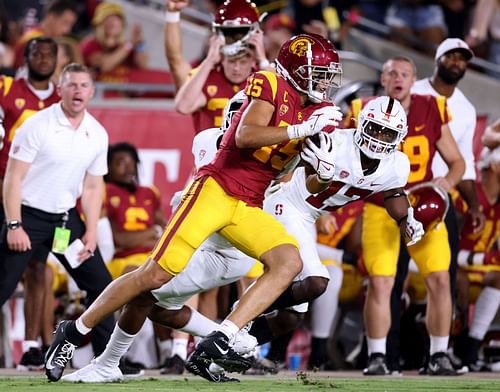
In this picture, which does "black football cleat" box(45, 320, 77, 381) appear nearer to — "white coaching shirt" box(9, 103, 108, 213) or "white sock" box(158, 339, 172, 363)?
"white coaching shirt" box(9, 103, 108, 213)

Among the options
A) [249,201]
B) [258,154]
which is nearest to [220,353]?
[249,201]

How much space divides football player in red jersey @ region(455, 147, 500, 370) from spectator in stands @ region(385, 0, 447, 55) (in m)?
2.80

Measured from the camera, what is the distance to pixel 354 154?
781cm

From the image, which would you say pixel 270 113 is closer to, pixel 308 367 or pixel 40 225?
pixel 40 225

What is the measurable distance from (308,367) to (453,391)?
2520 mm

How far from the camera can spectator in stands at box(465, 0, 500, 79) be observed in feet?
41.4

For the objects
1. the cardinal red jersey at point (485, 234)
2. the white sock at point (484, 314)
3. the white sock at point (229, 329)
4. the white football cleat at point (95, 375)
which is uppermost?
the cardinal red jersey at point (485, 234)

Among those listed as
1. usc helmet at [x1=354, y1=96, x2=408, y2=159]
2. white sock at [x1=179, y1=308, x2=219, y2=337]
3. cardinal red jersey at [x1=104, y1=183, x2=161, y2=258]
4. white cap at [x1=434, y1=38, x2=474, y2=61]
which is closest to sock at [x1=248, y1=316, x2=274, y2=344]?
white sock at [x1=179, y1=308, x2=219, y2=337]

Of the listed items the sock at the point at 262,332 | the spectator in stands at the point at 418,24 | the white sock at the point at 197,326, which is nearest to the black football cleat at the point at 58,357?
the white sock at the point at 197,326

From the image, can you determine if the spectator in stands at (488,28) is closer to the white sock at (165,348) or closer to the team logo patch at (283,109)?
the white sock at (165,348)

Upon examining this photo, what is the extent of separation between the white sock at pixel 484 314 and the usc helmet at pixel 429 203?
4.39 ft

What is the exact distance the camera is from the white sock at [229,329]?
648cm

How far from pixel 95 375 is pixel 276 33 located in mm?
4658

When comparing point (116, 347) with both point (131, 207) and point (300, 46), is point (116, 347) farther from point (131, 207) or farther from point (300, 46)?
point (131, 207)
